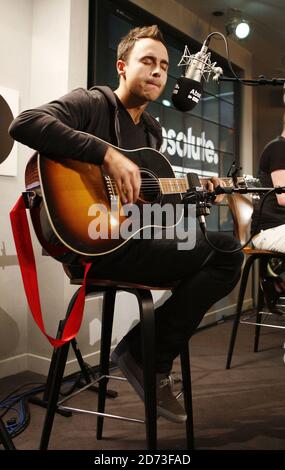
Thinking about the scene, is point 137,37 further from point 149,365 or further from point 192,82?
point 149,365

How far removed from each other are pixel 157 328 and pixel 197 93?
746 millimetres

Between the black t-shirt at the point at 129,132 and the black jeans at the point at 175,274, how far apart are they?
1.30ft

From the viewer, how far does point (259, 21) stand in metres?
3.54

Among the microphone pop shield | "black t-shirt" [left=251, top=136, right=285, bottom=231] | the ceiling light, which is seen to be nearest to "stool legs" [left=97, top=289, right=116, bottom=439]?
the microphone pop shield

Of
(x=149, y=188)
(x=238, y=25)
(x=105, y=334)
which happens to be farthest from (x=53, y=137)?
(x=238, y=25)

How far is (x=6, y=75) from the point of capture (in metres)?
2.08

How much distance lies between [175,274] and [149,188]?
0.28m

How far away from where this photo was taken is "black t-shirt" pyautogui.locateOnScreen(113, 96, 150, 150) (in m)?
1.39

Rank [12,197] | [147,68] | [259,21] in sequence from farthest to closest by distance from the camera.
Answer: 1. [259,21]
2. [12,197]
3. [147,68]

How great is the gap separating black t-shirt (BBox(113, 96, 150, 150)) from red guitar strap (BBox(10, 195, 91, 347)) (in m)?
0.44

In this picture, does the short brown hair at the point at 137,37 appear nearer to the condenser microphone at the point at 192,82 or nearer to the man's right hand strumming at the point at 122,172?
the condenser microphone at the point at 192,82

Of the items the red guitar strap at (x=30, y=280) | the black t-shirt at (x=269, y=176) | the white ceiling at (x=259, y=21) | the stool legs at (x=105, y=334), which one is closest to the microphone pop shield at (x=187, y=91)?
the red guitar strap at (x=30, y=280)

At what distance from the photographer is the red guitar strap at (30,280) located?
3.60 feet

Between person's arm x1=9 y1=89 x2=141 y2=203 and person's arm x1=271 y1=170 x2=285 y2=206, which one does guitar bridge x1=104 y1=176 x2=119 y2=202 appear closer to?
person's arm x1=9 y1=89 x2=141 y2=203
